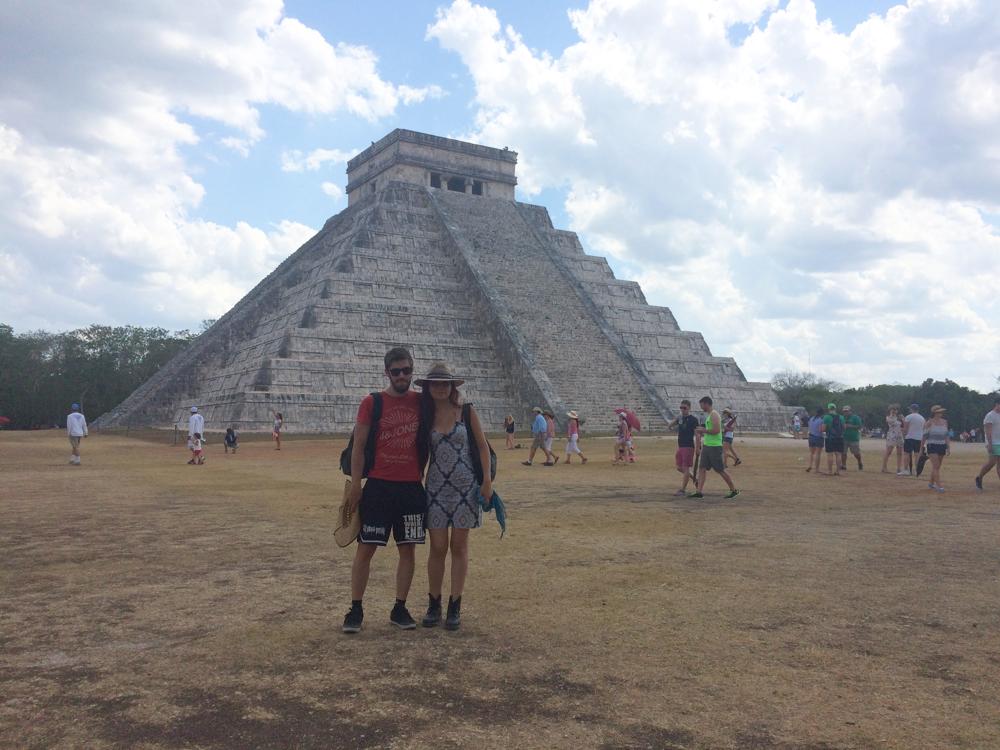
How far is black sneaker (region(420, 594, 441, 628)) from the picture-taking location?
187 inches

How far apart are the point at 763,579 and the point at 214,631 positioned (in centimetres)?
373

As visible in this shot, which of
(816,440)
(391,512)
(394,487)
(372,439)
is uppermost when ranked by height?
(372,439)

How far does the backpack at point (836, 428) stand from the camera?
48.0ft

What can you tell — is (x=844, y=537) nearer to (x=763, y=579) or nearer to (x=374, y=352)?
(x=763, y=579)

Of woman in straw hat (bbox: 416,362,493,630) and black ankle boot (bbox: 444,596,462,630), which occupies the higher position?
woman in straw hat (bbox: 416,362,493,630)

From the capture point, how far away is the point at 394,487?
478 centimetres

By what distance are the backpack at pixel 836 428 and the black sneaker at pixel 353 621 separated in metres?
12.1

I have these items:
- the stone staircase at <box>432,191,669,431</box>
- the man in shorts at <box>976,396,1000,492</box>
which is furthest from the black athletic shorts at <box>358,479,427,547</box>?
the stone staircase at <box>432,191,669,431</box>

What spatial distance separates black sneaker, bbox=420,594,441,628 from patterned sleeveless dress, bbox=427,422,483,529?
17.6 inches

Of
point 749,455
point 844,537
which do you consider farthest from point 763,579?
point 749,455

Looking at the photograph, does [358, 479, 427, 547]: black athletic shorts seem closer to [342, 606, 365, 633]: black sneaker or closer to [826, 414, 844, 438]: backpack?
[342, 606, 365, 633]: black sneaker

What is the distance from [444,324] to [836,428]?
2013 centimetres

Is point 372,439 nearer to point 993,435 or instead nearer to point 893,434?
point 993,435

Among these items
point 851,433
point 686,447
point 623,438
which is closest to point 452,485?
point 686,447
